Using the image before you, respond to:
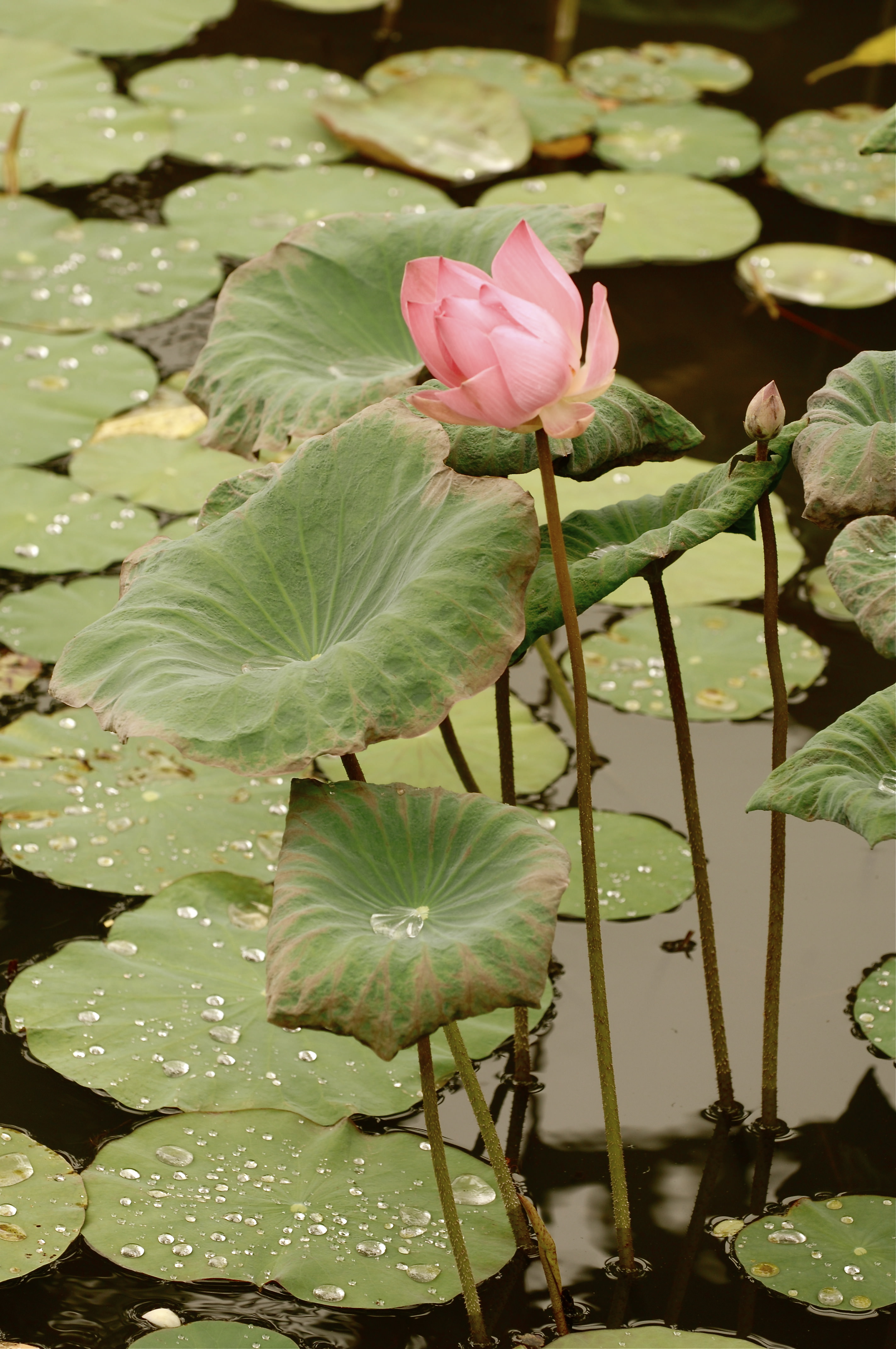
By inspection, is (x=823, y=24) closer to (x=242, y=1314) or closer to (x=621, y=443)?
(x=621, y=443)

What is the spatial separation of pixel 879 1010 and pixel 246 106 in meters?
2.73

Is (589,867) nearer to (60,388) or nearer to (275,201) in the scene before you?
(60,388)

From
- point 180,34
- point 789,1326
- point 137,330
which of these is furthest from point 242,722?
point 180,34

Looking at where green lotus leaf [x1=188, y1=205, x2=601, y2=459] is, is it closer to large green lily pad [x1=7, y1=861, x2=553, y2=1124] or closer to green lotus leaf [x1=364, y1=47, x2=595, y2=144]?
large green lily pad [x1=7, y1=861, x2=553, y2=1124]

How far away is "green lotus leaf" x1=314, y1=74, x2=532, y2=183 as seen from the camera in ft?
10.2

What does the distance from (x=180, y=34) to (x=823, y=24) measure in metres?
1.81

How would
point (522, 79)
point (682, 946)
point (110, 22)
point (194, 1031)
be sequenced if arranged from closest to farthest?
point (194, 1031)
point (682, 946)
point (522, 79)
point (110, 22)

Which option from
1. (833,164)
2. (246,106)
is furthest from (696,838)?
(246,106)

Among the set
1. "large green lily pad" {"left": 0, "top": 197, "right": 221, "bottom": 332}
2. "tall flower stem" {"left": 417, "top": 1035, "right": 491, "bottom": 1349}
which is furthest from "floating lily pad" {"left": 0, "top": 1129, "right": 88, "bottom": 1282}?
"large green lily pad" {"left": 0, "top": 197, "right": 221, "bottom": 332}

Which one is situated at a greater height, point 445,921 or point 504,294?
point 504,294

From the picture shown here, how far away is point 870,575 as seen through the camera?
0.98m

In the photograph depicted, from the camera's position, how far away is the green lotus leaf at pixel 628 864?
5.41 ft

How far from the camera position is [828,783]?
957mm

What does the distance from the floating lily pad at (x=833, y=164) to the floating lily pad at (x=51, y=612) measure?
197cm
